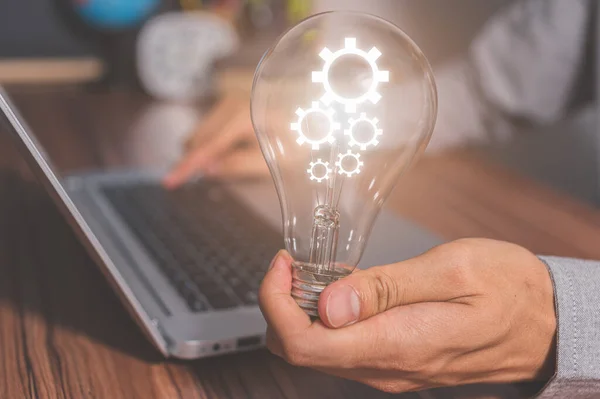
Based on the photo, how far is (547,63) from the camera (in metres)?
1.21

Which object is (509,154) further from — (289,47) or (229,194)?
(289,47)

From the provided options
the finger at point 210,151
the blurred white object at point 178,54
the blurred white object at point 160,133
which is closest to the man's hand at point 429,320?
the finger at point 210,151

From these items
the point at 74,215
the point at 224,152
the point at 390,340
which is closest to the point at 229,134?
the point at 224,152

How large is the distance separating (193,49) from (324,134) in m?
1.17

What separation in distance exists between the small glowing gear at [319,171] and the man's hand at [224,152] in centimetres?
49

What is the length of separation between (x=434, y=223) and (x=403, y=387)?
41cm

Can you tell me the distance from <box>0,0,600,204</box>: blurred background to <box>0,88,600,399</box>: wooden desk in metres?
0.29

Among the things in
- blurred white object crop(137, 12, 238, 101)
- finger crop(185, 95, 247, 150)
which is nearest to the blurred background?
blurred white object crop(137, 12, 238, 101)

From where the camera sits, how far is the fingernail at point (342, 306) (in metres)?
0.37

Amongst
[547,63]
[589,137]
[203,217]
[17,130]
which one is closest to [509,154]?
[589,137]

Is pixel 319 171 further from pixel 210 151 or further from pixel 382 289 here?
pixel 210 151

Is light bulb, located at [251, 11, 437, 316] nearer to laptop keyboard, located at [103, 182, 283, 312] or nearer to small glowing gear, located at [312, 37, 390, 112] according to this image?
small glowing gear, located at [312, 37, 390, 112]

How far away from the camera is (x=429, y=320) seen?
40cm

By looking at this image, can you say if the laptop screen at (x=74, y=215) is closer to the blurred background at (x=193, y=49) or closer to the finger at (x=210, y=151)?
the finger at (x=210, y=151)
